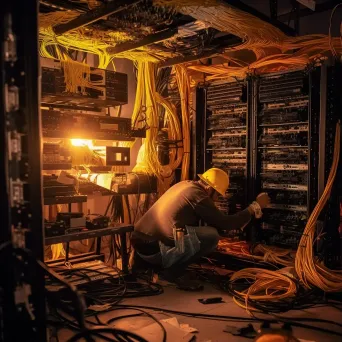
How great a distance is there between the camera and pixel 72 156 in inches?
165

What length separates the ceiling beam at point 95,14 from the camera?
308cm

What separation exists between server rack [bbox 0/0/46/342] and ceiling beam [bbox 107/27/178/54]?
209cm

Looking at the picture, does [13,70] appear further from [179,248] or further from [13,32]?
[179,248]

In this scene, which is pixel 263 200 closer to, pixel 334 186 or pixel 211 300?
pixel 334 186

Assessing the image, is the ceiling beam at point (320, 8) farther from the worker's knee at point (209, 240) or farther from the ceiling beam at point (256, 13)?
the worker's knee at point (209, 240)

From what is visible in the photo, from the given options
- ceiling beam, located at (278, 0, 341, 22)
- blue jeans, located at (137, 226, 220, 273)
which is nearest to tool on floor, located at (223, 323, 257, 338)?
blue jeans, located at (137, 226, 220, 273)

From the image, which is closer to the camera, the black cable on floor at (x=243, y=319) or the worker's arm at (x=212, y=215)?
the black cable on floor at (x=243, y=319)

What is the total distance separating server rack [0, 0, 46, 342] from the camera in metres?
1.92

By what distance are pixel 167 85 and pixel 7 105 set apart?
3.82 meters

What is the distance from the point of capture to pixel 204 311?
3.41 meters

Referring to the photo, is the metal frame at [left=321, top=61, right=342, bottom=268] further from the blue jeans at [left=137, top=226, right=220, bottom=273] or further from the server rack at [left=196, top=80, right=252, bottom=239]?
the blue jeans at [left=137, top=226, right=220, bottom=273]

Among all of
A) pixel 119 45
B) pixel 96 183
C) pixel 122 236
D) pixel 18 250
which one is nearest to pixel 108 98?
pixel 119 45

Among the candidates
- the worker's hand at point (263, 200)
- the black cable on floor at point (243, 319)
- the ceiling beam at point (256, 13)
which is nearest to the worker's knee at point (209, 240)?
the worker's hand at point (263, 200)

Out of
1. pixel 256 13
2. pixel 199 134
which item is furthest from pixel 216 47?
pixel 199 134
